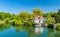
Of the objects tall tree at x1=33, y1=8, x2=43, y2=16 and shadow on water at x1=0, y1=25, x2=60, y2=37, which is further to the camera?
tall tree at x1=33, y1=8, x2=43, y2=16

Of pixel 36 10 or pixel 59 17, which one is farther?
pixel 36 10

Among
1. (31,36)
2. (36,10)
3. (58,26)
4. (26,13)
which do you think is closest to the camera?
(31,36)

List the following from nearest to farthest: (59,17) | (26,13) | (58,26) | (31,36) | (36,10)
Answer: (31,36), (58,26), (59,17), (26,13), (36,10)

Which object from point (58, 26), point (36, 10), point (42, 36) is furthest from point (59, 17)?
point (36, 10)

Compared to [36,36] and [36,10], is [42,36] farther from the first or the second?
[36,10]

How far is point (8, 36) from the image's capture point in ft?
43.0

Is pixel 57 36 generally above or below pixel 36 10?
below

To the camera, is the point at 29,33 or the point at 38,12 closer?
the point at 29,33

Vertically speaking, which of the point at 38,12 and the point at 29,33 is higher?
the point at 38,12

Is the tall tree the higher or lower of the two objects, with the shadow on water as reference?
higher

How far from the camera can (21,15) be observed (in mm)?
34781

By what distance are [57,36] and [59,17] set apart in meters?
8.93

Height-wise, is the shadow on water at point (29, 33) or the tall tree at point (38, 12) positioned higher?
the tall tree at point (38, 12)

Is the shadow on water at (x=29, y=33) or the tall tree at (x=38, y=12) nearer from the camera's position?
the shadow on water at (x=29, y=33)
